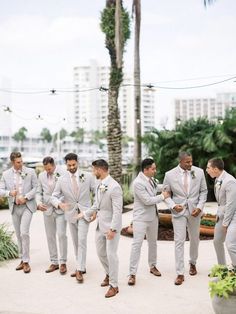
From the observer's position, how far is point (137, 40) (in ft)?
74.4

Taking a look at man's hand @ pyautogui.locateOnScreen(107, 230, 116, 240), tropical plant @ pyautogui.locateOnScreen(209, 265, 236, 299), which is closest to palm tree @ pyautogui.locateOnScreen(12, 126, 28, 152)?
man's hand @ pyautogui.locateOnScreen(107, 230, 116, 240)

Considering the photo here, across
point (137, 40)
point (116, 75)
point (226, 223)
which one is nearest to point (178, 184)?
point (226, 223)

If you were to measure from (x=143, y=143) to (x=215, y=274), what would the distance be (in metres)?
16.6

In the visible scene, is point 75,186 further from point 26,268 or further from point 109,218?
point 26,268

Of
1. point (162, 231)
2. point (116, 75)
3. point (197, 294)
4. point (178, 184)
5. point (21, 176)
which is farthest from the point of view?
point (116, 75)

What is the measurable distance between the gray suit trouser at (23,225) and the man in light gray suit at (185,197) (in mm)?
2420

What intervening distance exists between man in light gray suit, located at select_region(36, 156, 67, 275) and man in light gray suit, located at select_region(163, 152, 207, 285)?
1.83 metres

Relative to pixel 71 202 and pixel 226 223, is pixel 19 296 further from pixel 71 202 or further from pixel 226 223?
pixel 226 223

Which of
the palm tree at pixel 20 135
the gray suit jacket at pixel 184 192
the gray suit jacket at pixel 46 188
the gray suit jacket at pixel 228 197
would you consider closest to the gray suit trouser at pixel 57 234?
the gray suit jacket at pixel 46 188

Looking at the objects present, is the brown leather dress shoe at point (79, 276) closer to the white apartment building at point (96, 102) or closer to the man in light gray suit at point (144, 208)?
the man in light gray suit at point (144, 208)

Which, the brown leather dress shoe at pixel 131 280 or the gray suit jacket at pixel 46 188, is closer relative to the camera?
the brown leather dress shoe at pixel 131 280

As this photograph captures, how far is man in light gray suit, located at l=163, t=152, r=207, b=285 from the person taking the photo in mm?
7336

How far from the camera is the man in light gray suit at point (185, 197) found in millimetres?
7336

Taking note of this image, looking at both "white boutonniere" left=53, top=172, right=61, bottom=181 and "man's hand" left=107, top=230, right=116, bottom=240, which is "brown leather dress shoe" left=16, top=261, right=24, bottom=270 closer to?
"white boutonniere" left=53, top=172, right=61, bottom=181
